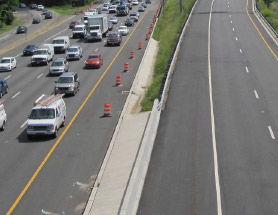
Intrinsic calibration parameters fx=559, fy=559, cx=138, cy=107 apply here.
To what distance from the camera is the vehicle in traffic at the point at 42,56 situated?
5794cm

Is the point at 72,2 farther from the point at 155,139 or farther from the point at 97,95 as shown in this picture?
the point at 155,139

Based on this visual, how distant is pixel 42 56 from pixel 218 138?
35.1 m

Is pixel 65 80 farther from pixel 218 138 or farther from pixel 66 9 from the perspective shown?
pixel 66 9

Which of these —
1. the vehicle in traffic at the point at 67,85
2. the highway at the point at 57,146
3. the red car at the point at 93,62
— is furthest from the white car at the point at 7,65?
the vehicle in traffic at the point at 67,85

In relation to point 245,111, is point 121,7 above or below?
below

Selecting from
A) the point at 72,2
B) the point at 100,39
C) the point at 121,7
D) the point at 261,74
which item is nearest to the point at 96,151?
the point at 261,74

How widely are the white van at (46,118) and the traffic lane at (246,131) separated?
9066mm

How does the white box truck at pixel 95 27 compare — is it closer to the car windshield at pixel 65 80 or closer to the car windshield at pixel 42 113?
the car windshield at pixel 65 80

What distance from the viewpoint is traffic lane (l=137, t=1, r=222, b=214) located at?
1906 cm

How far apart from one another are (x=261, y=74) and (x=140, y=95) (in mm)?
9227

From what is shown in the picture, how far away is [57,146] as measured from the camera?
2972cm

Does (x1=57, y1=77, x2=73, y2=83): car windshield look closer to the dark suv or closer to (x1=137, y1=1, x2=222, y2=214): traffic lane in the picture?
(x1=137, y1=1, x2=222, y2=214): traffic lane

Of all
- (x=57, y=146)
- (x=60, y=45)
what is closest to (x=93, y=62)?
(x=60, y=45)

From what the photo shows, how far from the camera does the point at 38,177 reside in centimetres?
2481
